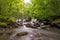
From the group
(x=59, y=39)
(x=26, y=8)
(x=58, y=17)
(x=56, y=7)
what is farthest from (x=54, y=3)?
(x=26, y=8)

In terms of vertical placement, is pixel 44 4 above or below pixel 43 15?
above

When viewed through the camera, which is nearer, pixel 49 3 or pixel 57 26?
pixel 57 26

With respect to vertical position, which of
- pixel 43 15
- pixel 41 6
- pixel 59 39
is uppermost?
pixel 41 6

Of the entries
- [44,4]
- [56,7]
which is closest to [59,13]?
[56,7]

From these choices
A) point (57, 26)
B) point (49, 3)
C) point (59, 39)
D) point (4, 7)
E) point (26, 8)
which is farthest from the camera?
point (26, 8)

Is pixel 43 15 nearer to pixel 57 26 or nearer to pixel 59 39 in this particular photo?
pixel 57 26

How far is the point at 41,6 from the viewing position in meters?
26.9

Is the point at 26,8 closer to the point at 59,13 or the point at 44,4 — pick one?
the point at 44,4

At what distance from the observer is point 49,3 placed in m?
23.6

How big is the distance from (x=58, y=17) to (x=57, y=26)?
2464 millimetres

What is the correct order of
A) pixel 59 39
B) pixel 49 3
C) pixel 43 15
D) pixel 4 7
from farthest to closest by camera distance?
pixel 43 15 → pixel 49 3 → pixel 4 7 → pixel 59 39

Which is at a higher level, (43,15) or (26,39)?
(43,15)

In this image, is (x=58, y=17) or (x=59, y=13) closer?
(x=59, y=13)

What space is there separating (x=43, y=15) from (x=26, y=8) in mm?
22662
